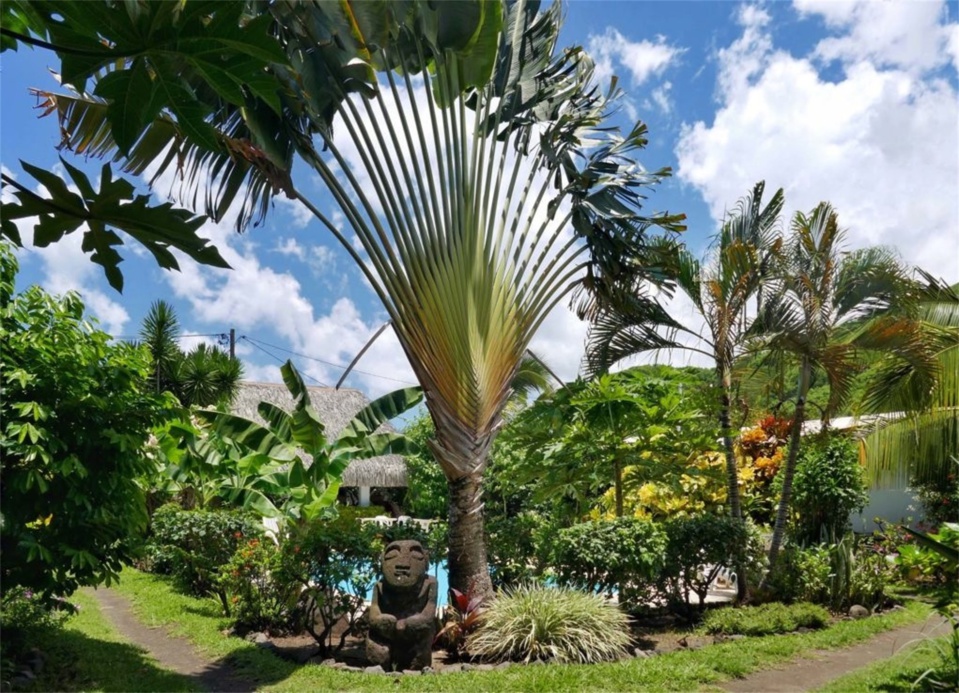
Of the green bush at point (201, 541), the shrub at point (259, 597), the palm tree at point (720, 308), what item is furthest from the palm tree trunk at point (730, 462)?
the green bush at point (201, 541)

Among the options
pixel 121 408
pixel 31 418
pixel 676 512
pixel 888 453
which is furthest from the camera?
pixel 888 453

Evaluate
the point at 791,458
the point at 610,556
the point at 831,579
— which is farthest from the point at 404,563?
the point at 831,579

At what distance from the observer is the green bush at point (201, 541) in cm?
1155

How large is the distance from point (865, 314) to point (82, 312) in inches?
407

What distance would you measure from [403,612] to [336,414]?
2327 centimetres

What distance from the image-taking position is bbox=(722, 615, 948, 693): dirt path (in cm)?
680

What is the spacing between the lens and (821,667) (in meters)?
7.55

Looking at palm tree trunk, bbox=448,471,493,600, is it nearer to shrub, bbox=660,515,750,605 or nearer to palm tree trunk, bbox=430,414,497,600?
palm tree trunk, bbox=430,414,497,600

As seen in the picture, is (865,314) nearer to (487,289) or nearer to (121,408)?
(487,289)

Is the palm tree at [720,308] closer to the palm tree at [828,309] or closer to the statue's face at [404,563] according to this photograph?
the palm tree at [828,309]

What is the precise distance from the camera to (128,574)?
48.6ft

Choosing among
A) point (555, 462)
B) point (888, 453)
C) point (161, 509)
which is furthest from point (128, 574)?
point (888, 453)

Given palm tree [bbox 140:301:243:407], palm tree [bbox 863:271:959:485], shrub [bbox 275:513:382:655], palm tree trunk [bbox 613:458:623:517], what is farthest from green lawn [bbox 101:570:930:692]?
palm tree [bbox 140:301:243:407]

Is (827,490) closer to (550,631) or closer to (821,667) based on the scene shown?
(821,667)
